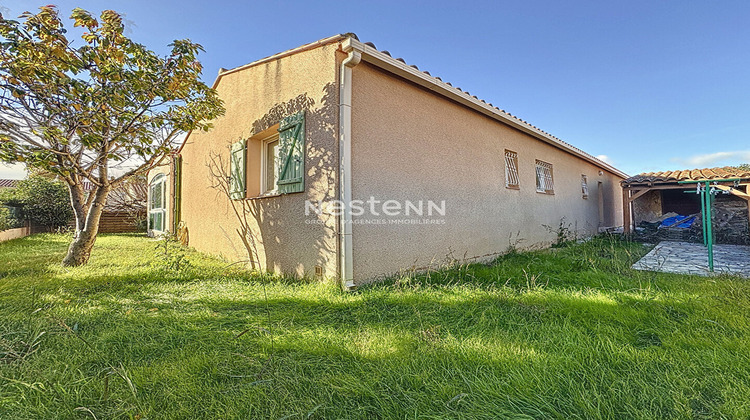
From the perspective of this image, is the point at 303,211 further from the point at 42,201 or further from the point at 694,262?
the point at 42,201

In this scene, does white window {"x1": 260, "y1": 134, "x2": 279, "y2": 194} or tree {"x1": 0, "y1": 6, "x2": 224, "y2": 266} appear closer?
tree {"x1": 0, "y1": 6, "x2": 224, "y2": 266}

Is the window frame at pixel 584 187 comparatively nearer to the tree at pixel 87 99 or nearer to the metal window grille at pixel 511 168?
the metal window grille at pixel 511 168

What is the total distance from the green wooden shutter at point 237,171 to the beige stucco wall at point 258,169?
0.15 m

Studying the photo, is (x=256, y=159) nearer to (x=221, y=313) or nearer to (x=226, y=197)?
(x=226, y=197)

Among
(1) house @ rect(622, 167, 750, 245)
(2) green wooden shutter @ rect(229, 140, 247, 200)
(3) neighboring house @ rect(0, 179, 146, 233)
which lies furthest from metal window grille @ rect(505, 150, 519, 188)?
(3) neighboring house @ rect(0, 179, 146, 233)

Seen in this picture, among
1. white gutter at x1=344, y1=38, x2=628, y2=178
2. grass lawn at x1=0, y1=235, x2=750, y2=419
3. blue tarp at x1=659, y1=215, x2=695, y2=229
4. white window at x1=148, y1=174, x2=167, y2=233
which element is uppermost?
white gutter at x1=344, y1=38, x2=628, y2=178

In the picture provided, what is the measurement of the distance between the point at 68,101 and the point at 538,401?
265 inches

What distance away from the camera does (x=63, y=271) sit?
15.9 feet

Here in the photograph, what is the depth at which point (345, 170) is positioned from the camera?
3803 millimetres

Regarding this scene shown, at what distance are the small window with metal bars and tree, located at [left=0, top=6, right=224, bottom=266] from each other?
22.0 ft

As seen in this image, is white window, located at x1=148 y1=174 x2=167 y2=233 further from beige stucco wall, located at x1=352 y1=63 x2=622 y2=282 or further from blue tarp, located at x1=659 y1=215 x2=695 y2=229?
blue tarp, located at x1=659 y1=215 x2=695 y2=229

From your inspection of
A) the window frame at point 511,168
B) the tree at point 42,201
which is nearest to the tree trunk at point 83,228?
the tree at point 42,201

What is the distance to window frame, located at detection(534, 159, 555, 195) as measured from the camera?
27.0 feet

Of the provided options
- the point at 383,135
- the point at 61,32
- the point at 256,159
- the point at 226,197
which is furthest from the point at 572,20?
the point at 61,32
